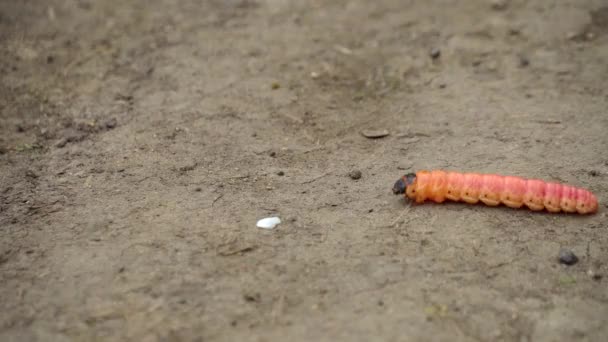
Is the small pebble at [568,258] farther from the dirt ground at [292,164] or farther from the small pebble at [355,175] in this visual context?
the small pebble at [355,175]

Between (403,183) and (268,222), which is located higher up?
(403,183)

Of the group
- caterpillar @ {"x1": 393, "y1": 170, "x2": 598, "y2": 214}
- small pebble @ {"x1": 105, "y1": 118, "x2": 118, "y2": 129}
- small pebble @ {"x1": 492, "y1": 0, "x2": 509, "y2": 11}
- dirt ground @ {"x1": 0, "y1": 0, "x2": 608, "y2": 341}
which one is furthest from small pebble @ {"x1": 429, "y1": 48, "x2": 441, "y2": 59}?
small pebble @ {"x1": 105, "y1": 118, "x2": 118, "y2": 129}

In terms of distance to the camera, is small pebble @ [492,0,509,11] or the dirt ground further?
small pebble @ [492,0,509,11]

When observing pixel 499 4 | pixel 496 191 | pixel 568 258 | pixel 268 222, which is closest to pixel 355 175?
pixel 268 222

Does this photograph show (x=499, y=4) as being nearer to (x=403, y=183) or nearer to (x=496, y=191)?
(x=496, y=191)

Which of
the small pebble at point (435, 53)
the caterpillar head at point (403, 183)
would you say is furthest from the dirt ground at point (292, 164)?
the caterpillar head at point (403, 183)

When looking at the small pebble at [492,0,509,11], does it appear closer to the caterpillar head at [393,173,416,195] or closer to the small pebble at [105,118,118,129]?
the caterpillar head at [393,173,416,195]

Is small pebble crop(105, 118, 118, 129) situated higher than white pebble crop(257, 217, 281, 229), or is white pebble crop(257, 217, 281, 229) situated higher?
small pebble crop(105, 118, 118, 129)
